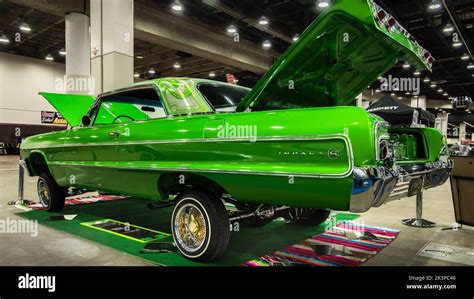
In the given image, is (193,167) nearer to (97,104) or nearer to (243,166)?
(243,166)

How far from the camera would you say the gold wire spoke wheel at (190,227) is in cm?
294

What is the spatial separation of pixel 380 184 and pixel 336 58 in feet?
4.05

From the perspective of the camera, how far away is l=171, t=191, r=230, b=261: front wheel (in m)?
2.78

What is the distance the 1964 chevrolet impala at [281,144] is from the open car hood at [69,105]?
86 cm

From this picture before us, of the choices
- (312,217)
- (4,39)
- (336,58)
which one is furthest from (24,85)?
(336,58)

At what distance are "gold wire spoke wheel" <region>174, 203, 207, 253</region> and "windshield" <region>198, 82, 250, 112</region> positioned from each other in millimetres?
954

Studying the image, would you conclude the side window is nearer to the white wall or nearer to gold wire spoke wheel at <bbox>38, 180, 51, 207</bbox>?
gold wire spoke wheel at <bbox>38, 180, 51, 207</bbox>

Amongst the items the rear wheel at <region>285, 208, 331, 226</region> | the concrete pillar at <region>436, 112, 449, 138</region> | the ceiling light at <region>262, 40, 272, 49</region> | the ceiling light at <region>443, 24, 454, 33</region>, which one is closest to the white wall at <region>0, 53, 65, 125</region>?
the ceiling light at <region>262, 40, 272, 49</region>

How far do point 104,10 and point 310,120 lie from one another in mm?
6976

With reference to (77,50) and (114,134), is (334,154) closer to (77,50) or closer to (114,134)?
(114,134)

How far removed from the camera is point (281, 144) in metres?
2.32

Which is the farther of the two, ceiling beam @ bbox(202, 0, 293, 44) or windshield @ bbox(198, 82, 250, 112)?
ceiling beam @ bbox(202, 0, 293, 44)

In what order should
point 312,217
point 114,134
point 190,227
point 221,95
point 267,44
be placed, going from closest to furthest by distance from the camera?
point 190,227, point 221,95, point 114,134, point 312,217, point 267,44
